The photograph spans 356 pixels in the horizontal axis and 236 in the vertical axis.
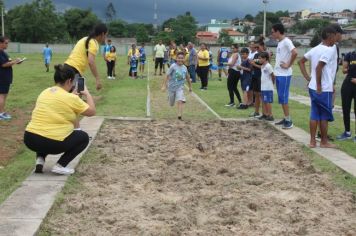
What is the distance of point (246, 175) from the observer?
680cm

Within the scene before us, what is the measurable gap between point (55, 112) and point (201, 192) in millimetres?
1995

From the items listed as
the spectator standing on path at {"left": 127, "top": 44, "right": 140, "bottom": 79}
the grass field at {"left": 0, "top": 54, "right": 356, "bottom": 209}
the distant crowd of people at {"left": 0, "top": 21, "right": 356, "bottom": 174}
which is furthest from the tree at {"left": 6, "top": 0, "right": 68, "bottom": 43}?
the distant crowd of people at {"left": 0, "top": 21, "right": 356, "bottom": 174}

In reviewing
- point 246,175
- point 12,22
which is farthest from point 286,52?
point 12,22

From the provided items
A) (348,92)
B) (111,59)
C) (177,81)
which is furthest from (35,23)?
(348,92)

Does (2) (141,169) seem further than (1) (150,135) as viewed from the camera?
No

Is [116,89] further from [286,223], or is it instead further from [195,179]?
[286,223]

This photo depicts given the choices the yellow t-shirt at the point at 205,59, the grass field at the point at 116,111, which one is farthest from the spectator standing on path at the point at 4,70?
the yellow t-shirt at the point at 205,59

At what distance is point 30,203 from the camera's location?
17.4 ft

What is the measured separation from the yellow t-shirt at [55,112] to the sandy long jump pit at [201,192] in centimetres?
70

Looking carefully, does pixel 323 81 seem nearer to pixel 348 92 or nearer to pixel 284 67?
pixel 348 92

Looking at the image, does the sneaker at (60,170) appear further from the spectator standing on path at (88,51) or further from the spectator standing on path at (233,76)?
the spectator standing on path at (233,76)

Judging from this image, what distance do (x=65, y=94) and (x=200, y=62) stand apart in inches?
566

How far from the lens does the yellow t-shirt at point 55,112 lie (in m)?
6.28

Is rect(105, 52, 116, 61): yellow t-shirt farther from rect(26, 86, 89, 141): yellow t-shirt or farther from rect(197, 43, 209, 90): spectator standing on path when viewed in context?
rect(26, 86, 89, 141): yellow t-shirt
